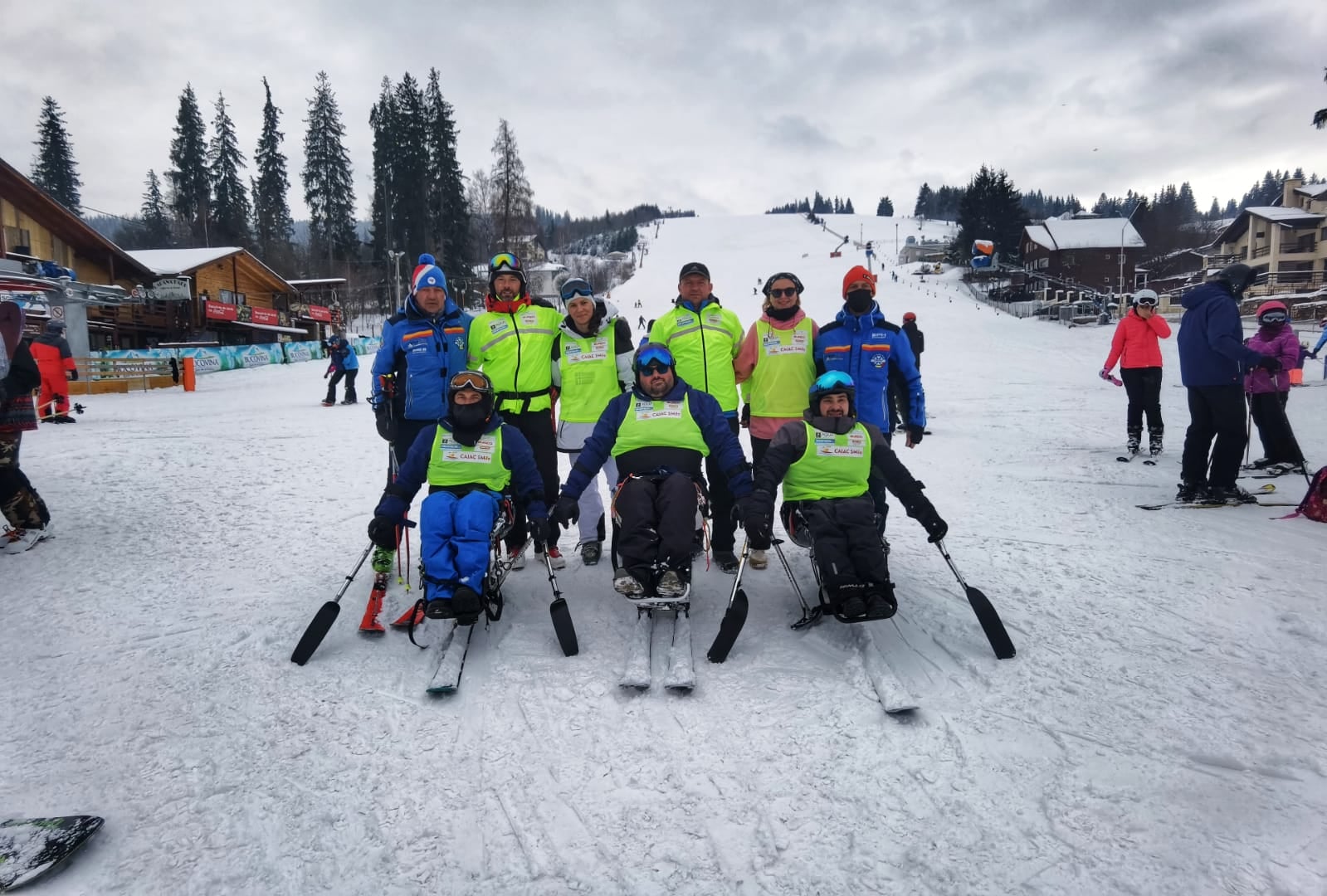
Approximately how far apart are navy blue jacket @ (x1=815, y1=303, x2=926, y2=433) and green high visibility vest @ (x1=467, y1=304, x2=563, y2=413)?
1908mm

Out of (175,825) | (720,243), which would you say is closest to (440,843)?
(175,825)

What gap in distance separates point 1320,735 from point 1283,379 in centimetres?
604

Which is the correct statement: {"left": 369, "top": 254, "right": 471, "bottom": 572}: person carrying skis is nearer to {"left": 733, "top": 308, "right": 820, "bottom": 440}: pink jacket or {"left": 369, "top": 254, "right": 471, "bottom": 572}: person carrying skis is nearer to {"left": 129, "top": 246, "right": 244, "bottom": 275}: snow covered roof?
{"left": 733, "top": 308, "right": 820, "bottom": 440}: pink jacket

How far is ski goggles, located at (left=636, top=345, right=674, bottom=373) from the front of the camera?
394cm

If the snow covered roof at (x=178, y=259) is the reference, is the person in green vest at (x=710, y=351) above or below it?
below

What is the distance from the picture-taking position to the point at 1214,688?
2.91m

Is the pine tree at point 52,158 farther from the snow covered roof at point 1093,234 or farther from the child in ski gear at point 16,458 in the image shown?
the snow covered roof at point 1093,234

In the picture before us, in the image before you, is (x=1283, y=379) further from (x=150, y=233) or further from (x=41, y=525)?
(x=150, y=233)

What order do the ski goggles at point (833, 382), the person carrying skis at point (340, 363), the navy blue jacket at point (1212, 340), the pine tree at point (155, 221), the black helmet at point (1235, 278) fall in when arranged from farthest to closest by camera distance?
the pine tree at point (155, 221) < the person carrying skis at point (340, 363) < the black helmet at point (1235, 278) < the navy blue jacket at point (1212, 340) < the ski goggles at point (833, 382)

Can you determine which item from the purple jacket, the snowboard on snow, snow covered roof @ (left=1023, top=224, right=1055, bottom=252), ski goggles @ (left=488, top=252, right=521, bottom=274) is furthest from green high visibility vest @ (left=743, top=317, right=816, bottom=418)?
snow covered roof @ (left=1023, top=224, right=1055, bottom=252)

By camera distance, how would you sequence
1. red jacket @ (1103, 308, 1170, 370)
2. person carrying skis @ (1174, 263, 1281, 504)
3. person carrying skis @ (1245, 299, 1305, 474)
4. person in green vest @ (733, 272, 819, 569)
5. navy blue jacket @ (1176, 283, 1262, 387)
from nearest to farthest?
person in green vest @ (733, 272, 819, 569), navy blue jacket @ (1176, 283, 1262, 387), person carrying skis @ (1174, 263, 1281, 504), person carrying skis @ (1245, 299, 1305, 474), red jacket @ (1103, 308, 1170, 370)

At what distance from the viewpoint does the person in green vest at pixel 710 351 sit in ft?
14.6

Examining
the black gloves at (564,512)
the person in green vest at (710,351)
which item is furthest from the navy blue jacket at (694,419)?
the person in green vest at (710,351)

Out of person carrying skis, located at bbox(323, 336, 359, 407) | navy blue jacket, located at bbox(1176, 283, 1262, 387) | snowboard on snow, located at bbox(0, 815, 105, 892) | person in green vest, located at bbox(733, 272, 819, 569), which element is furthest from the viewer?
person carrying skis, located at bbox(323, 336, 359, 407)
